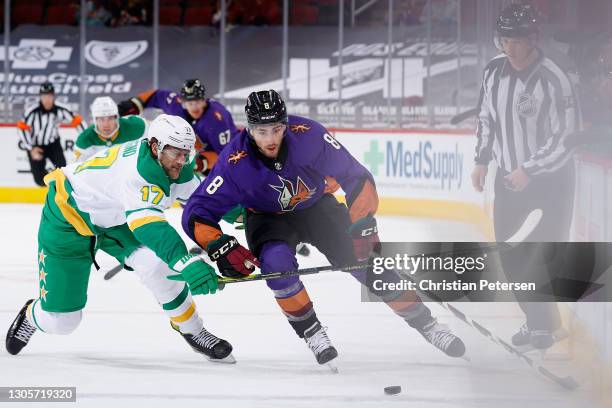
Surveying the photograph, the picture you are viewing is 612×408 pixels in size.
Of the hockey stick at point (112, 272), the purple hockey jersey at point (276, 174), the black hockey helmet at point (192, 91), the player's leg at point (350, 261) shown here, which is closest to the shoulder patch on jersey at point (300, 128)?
the purple hockey jersey at point (276, 174)

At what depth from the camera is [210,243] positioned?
3.48m

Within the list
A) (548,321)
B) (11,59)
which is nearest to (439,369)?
(548,321)

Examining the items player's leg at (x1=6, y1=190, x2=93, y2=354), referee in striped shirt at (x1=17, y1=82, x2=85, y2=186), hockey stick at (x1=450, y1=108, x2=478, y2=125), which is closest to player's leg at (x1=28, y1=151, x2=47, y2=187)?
referee in striped shirt at (x1=17, y1=82, x2=85, y2=186)

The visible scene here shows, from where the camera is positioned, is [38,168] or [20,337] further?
[38,168]

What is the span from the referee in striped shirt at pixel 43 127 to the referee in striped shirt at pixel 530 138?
20.8ft

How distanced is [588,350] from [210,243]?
4.00 ft

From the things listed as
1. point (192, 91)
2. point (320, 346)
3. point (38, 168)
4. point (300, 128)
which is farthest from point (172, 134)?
point (38, 168)

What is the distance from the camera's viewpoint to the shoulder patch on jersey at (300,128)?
3602mm

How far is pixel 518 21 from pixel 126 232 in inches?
59.0

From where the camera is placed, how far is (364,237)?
11.7ft

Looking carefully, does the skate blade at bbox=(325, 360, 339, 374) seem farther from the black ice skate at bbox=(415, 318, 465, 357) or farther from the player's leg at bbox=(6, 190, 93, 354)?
the player's leg at bbox=(6, 190, 93, 354)

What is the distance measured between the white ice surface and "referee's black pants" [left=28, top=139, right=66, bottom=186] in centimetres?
438

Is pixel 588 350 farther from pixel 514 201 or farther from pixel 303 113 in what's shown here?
pixel 303 113

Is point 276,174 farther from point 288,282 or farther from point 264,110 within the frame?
point 288,282
